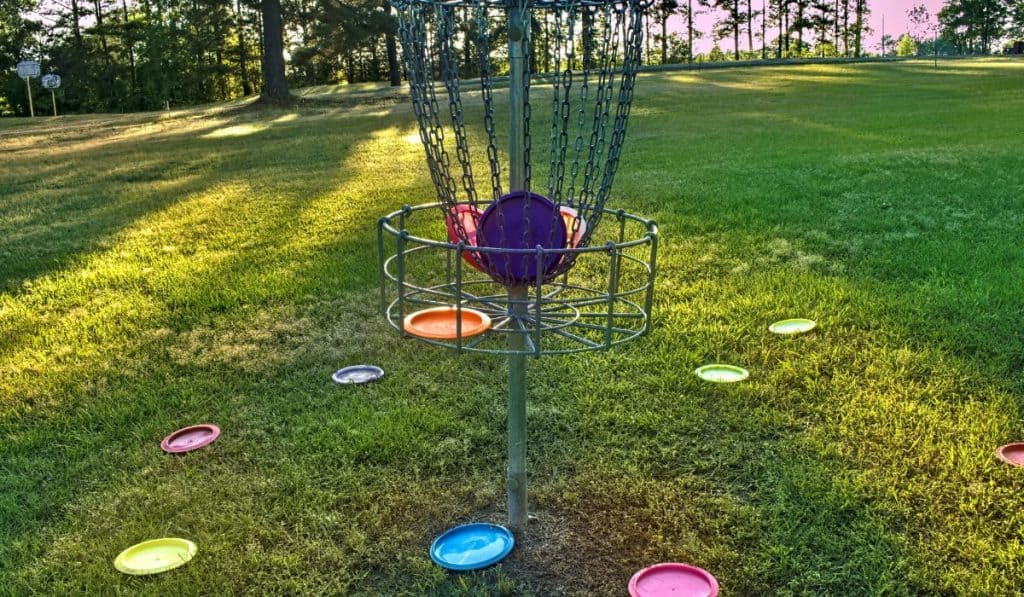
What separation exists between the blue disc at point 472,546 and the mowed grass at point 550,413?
0.15ft

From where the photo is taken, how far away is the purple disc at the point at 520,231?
1.96 m

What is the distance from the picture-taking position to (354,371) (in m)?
3.77

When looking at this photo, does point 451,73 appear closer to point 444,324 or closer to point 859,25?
point 444,324

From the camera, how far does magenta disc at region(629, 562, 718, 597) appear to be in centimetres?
220

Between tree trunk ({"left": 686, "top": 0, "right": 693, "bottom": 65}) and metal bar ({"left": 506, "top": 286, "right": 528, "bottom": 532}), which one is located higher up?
tree trunk ({"left": 686, "top": 0, "right": 693, "bottom": 65})

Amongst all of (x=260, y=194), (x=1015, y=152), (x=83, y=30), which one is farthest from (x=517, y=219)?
(x=83, y=30)

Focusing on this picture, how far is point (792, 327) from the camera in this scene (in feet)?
13.2

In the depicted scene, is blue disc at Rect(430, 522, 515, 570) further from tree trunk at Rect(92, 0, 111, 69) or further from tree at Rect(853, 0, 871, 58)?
tree at Rect(853, 0, 871, 58)

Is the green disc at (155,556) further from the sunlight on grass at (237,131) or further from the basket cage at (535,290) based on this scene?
the sunlight on grass at (237,131)

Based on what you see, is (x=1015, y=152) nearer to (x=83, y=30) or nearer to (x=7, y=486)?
(x=7, y=486)

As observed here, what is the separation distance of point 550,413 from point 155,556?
5.28 feet

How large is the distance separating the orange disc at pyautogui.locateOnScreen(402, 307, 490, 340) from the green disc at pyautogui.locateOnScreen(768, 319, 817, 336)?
7.85 feet

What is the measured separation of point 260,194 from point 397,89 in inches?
746

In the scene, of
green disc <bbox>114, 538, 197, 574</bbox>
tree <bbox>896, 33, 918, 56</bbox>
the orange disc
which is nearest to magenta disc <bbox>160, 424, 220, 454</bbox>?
green disc <bbox>114, 538, 197, 574</bbox>
